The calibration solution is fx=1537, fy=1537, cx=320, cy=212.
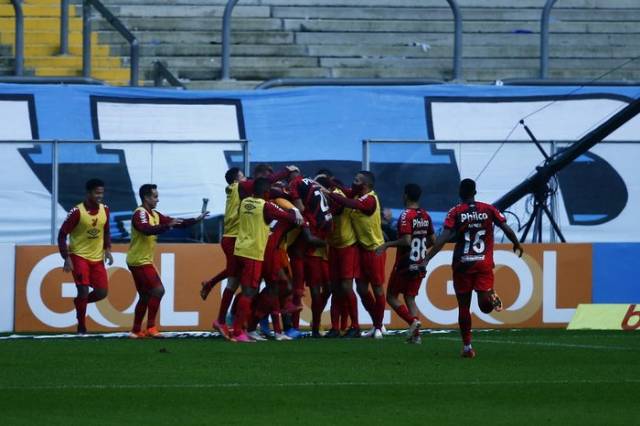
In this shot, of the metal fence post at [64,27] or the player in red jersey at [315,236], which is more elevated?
the metal fence post at [64,27]

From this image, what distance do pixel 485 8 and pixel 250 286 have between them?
46.7 ft

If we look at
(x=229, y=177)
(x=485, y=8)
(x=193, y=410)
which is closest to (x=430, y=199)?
(x=229, y=177)

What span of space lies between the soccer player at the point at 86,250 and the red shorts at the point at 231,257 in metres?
1.64

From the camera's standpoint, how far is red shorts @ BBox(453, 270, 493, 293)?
16.0 m

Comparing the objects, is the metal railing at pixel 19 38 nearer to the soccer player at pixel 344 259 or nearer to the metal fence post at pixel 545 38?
the soccer player at pixel 344 259

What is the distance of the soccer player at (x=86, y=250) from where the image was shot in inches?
785

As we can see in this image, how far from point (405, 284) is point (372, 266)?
864 millimetres

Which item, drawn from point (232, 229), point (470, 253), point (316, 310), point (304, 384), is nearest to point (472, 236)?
point (470, 253)

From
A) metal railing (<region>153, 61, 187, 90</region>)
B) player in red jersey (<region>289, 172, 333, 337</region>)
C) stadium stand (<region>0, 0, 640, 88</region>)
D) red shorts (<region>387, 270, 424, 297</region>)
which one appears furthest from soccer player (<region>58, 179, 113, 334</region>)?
stadium stand (<region>0, 0, 640, 88</region>)

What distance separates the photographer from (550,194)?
2303cm

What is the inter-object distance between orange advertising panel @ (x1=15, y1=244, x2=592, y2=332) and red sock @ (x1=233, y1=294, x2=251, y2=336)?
2973 mm

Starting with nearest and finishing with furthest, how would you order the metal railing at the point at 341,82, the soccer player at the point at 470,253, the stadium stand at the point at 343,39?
the soccer player at the point at 470,253, the metal railing at the point at 341,82, the stadium stand at the point at 343,39

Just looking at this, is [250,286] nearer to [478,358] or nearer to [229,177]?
[229,177]

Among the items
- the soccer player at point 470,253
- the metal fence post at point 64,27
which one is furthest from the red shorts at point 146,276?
the metal fence post at point 64,27
